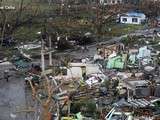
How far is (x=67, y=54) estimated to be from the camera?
2061cm

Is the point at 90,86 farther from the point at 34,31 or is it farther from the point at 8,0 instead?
the point at 8,0

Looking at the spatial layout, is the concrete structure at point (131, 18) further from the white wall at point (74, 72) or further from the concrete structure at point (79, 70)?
the white wall at point (74, 72)

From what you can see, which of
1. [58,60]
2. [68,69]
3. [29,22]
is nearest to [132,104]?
[68,69]

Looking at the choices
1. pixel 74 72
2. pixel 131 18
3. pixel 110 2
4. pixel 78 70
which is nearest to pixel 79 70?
pixel 78 70

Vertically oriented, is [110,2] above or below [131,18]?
above

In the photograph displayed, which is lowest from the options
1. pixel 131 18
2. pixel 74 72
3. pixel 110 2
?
pixel 74 72

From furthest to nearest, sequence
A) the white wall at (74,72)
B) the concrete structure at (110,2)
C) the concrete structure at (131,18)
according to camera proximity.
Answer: the concrete structure at (110,2) < the concrete structure at (131,18) < the white wall at (74,72)

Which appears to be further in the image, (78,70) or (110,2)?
(110,2)

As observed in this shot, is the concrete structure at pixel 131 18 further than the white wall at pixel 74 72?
Yes

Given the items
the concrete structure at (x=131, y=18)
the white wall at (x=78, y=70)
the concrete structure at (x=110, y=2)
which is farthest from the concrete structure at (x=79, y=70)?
the concrete structure at (x=110, y=2)

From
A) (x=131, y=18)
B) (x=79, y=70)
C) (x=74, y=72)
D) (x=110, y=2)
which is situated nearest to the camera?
(x=74, y=72)

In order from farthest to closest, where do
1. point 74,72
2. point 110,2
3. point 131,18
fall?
point 110,2, point 131,18, point 74,72

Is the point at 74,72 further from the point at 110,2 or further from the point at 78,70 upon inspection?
the point at 110,2

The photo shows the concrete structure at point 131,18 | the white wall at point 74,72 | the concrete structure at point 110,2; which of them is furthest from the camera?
the concrete structure at point 110,2
